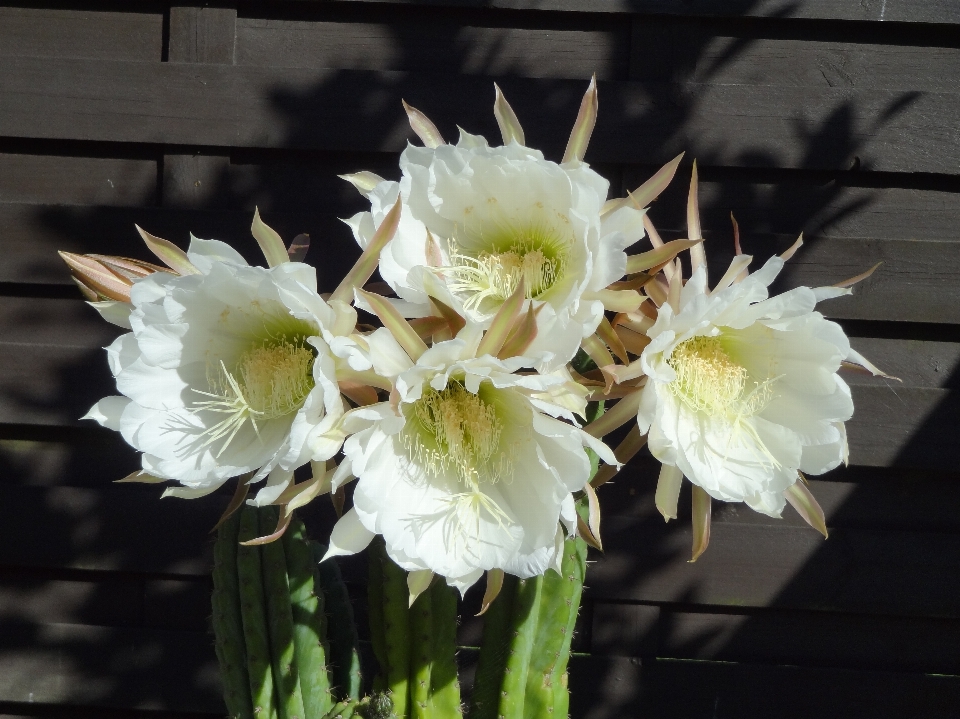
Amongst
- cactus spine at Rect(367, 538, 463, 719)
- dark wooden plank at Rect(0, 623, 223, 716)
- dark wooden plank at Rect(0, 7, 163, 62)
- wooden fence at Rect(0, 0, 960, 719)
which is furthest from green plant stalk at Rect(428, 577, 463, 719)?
dark wooden plank at Rect(0, 7, 163, 62)

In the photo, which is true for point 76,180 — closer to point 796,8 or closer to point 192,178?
point 192,178

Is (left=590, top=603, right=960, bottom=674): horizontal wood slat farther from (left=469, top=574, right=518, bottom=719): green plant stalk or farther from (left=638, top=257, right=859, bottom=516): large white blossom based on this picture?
(left=638, top=257, right=859, bottom=516): large white blossom

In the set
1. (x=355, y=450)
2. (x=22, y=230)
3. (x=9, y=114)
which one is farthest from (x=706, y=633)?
(x=9, y=114)

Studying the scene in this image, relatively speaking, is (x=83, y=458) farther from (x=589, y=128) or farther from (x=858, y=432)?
(x=858, y=432)

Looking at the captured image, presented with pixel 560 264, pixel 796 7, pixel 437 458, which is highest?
pixel 796 7

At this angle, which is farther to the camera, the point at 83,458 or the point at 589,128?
the point at 83,458

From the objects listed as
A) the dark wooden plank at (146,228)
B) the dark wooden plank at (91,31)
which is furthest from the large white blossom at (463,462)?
the dark wooden plank at (91,31)
